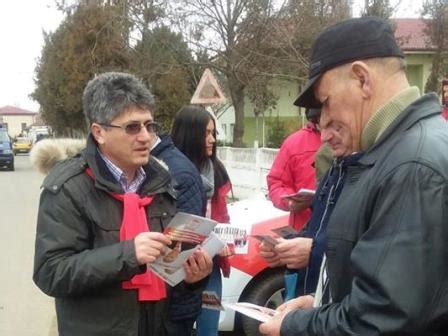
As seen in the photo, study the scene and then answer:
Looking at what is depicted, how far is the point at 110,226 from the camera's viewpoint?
2373 millimetres

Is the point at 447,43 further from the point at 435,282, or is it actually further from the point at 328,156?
the point at 435,282

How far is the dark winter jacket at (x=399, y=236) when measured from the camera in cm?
141

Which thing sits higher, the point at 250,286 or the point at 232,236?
the point at 232,236

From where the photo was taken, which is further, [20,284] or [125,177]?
[20,284]

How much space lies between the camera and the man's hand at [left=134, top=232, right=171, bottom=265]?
221cm

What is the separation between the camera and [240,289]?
4.73m

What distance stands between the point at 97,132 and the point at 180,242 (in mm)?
617

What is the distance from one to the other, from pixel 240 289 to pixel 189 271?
220 cm

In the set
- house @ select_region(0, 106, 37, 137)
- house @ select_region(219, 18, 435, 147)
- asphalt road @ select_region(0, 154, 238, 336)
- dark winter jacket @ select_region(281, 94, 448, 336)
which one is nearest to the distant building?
house @ select_region(219, 18, 435, 147)

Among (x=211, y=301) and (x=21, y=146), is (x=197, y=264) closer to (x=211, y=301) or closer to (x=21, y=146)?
(x=211, y=301)

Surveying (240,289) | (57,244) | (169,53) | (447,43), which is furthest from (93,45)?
(57,244)

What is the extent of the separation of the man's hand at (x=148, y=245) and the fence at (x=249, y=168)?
9.95 m

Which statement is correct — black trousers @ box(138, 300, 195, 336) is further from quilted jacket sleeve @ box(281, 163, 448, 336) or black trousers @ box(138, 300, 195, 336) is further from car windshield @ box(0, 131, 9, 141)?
car windshield @ box(0, 131, 9, 141)

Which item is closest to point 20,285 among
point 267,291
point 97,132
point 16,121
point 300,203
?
point 267,291
